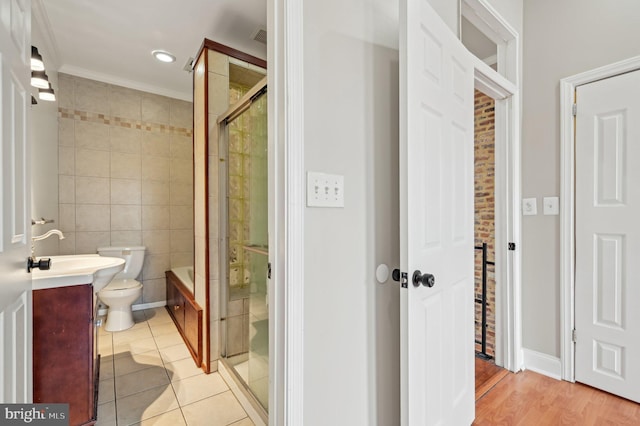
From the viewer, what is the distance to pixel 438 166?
117 cm

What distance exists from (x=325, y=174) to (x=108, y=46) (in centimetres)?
279

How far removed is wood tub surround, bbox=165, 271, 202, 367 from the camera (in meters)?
2.20

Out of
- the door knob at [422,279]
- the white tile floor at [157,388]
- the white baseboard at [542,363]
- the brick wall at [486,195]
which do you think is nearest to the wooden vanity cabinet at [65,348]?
the white tile floor at [157,388]

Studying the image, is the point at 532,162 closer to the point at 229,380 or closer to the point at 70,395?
the point at 229,380

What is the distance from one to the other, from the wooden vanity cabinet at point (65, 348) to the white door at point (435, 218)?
1564 millimetres

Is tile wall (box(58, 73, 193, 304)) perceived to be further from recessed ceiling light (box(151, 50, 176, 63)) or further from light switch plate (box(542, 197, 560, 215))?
light switch plate (box(542, 197, 560, 215))

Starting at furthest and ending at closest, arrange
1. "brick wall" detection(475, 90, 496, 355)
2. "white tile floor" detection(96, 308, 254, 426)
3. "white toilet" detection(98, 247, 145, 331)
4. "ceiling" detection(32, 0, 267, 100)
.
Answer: "brick wall" detection(475, 90, 496, 355), "white toilet" detection(98, 247, 145, 331), "ceiling" detection(32, 0, 267, 100), "white tile floor" detection(96, 308, 254, 426)

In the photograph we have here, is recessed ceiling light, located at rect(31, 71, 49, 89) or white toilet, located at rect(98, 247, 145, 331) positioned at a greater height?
recessed ceiling light, located at rect(31, 71, 49, 89)

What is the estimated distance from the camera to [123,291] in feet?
9.04

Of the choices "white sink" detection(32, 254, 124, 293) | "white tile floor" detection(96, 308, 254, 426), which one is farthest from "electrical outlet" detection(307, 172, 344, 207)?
"white tile floor" detection(96, 308, 254, 426)

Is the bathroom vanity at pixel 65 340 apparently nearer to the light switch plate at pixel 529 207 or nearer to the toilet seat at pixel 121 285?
the toilet seat at pixel 121 285

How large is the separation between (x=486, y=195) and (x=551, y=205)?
1216 mm

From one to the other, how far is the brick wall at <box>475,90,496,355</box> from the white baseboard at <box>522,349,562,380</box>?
3.39ft

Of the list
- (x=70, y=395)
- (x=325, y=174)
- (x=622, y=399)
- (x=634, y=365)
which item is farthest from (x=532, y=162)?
(x=70, y=395)
